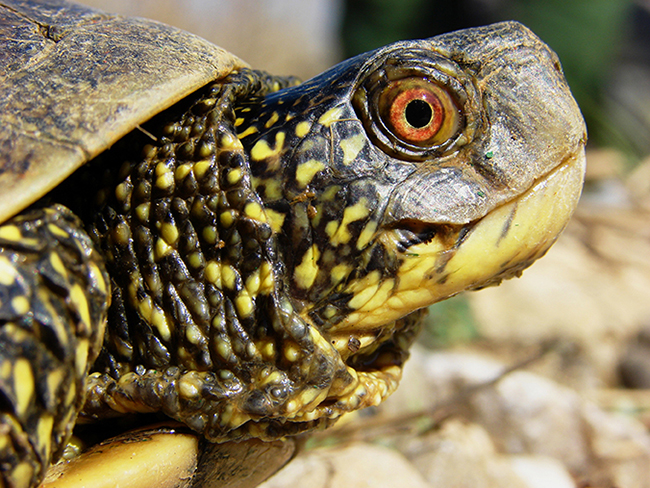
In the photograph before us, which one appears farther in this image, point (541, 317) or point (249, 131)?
point (541, 317)

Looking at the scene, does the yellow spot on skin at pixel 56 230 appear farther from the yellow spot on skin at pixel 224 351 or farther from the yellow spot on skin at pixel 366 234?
the yellow spot on skin at pixel 366 234

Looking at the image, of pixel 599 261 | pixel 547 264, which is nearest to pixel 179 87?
pixel 547 264

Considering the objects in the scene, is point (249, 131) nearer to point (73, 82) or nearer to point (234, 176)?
point (234, 176)

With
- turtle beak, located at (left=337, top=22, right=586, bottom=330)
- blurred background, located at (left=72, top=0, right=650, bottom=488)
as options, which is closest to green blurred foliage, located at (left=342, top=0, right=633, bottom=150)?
blurred background, located at (left=72, top=0, right=650, bottom=488)

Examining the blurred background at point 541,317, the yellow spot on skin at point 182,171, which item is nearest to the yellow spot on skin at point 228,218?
the yellow spot on skin at point 182,171

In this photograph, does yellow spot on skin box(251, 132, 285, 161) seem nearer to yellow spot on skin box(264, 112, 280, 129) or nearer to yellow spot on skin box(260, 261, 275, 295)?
yellow spot on skin box(264, 112, 280, 129)

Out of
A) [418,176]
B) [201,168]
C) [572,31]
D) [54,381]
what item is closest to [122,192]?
[201,168]
